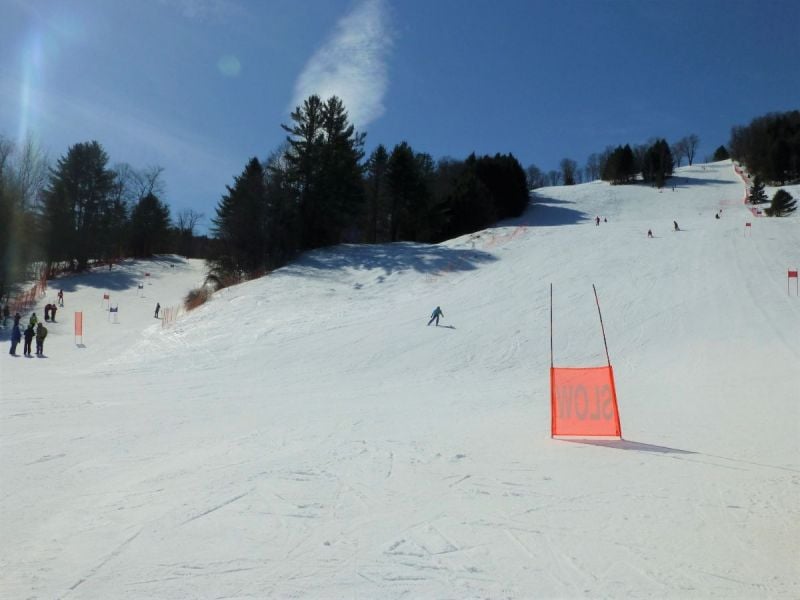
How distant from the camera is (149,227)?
66062 millimetres

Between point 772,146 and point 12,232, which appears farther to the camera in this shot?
point 772,146

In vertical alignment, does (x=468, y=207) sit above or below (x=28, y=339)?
above

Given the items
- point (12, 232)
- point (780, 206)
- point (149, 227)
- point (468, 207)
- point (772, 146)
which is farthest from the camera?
point (772, 146)

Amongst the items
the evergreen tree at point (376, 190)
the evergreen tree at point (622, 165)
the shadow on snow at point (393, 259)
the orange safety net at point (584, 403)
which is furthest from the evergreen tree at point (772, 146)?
the orange safety net at point (584, 403)

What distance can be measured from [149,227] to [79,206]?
1376 centimetres

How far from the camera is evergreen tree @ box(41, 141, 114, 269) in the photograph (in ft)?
156

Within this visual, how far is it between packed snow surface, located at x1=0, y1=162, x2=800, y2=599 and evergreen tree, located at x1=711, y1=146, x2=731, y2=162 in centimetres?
11643

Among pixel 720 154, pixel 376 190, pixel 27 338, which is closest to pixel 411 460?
pixel 27 338

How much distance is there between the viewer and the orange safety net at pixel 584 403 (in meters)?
8.45

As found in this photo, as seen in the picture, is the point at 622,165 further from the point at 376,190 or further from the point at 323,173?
the point at 323,173

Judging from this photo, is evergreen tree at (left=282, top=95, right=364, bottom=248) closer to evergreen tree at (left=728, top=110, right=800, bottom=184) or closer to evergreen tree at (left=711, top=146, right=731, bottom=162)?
evergreen tree at (left=728, top=110, right=800, bottom=184)

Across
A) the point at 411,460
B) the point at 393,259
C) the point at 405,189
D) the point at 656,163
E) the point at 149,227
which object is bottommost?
the point at 411,460

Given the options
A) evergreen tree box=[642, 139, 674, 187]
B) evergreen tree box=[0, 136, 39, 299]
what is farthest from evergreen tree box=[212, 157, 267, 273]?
evergreen tree box=[642, 139, 674, 187]

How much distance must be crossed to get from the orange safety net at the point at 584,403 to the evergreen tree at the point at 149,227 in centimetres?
6687
